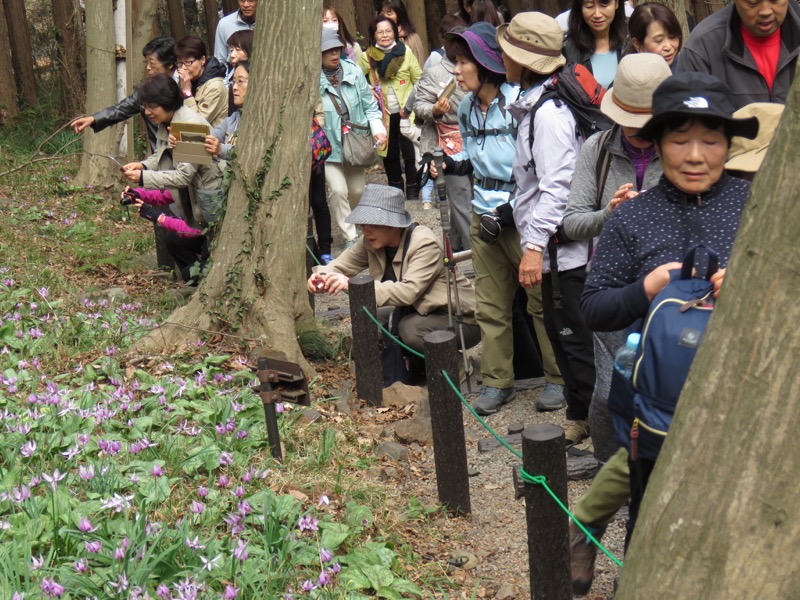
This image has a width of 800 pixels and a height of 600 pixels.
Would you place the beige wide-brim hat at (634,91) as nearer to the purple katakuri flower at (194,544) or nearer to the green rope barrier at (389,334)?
the green rope barrier at (389,334)

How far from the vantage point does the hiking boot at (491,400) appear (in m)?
6.58

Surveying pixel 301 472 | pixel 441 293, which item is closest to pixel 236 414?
pixel 301 472

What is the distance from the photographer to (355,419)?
20.5 feet

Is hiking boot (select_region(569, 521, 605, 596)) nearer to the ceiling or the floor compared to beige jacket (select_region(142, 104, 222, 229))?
nearer to the floor

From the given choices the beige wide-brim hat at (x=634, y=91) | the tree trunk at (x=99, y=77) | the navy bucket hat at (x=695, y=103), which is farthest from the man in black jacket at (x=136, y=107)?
the navy bucket hat at (x=695, y=103)

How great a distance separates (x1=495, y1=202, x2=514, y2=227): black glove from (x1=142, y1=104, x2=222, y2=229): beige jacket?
2.56 meters

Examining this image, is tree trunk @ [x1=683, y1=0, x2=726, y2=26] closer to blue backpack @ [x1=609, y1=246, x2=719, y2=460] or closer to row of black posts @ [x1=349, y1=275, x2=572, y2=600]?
row of black posts @ [x1=349, y1=275, x2=572, y2=600]

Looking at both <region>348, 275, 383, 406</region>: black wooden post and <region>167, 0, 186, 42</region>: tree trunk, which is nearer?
<region>348, 275, 383, 406</region>: black wooden post

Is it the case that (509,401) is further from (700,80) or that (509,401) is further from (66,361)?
(700,80)

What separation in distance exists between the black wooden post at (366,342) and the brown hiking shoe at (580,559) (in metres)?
2.39

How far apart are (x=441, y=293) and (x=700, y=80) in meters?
3.40

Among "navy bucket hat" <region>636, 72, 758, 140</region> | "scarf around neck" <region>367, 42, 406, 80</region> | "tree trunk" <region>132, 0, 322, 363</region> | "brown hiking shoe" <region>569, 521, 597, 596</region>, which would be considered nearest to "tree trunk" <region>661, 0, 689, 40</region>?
"scarf around neck" <region>367, 42, 406, 80</region>

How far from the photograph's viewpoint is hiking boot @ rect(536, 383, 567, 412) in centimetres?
647

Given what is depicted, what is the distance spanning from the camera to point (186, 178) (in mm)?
8070
